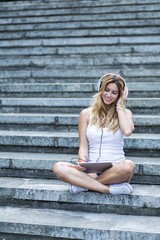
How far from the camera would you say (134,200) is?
4.10 metres

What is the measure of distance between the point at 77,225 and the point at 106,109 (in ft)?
3.95

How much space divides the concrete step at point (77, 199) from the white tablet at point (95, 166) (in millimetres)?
201

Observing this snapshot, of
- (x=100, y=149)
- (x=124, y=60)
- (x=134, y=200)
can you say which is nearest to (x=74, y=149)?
(x=100, y=149)

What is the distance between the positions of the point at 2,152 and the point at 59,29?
4174 millimetres

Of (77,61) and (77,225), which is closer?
(77,225)

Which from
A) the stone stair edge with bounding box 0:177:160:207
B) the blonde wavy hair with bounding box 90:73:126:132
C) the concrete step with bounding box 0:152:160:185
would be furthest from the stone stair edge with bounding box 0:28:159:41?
the stone stair edge with bounding box 0:177:160:207

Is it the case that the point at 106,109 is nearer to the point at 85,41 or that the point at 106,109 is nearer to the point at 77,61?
the point at 77,61

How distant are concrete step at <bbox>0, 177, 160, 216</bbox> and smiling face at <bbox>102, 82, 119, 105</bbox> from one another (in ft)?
2.74

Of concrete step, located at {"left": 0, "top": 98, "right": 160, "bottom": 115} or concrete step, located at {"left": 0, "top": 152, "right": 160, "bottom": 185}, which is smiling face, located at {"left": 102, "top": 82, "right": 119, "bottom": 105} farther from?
concrete step, located at {"left": 0, "top": 98, "right": 160, "bottom": 115}

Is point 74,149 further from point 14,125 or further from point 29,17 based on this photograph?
point 29,17

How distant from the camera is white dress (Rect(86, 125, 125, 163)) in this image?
4348 mm

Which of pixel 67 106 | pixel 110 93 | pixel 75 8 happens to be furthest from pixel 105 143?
pixel 75 8

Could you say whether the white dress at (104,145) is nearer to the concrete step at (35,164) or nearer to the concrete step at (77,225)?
the concrete step at (35,164)

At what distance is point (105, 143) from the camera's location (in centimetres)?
439
